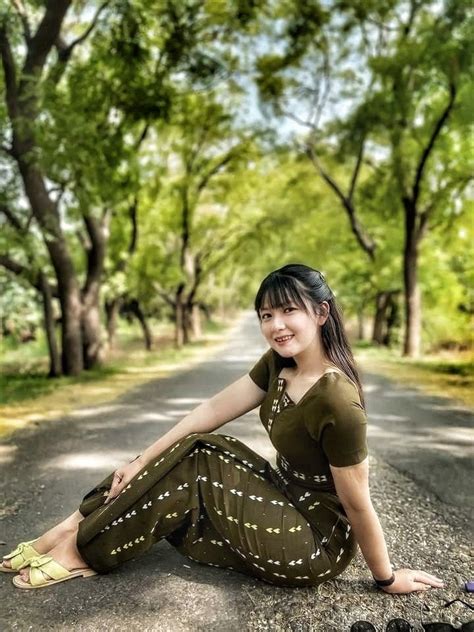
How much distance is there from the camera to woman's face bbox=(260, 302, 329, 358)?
2.38 m

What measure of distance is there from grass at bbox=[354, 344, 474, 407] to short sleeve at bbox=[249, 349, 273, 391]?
19.9 ft

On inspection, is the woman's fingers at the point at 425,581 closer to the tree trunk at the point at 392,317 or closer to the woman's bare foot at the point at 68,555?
the woman's bare foot at the point at 68,555

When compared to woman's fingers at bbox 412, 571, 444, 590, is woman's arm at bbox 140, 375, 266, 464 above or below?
above

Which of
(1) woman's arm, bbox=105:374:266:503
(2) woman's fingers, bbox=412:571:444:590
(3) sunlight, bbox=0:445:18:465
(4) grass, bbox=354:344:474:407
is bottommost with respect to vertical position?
(4) grass, bbox=354:344:474:407

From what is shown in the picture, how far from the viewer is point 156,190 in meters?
18.6

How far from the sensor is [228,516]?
8.02ft

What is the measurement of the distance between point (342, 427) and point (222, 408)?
0.77 m

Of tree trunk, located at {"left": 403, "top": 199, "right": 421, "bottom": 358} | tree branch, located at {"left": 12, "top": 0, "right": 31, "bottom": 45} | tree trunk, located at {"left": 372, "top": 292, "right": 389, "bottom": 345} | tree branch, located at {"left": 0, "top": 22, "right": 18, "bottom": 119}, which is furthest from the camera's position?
tree trunk, located at {"left": 372, "top": 292, "right": 389, "bottom": 345}

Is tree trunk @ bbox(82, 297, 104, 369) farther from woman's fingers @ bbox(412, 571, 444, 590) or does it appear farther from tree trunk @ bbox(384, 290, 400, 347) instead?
tree trunk @ bbox(384, 290, 400, 347)

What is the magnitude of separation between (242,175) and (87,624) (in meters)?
21.4

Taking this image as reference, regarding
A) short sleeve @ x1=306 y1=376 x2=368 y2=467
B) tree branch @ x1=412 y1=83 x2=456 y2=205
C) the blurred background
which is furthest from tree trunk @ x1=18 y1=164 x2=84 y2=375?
short sleeve @ x1=306 y1=376 x2=368 y2=467

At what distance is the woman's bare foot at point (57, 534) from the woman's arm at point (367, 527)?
1192 mm

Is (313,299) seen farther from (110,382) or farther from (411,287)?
(411,287)

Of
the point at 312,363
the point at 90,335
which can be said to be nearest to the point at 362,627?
the point at 312,363
